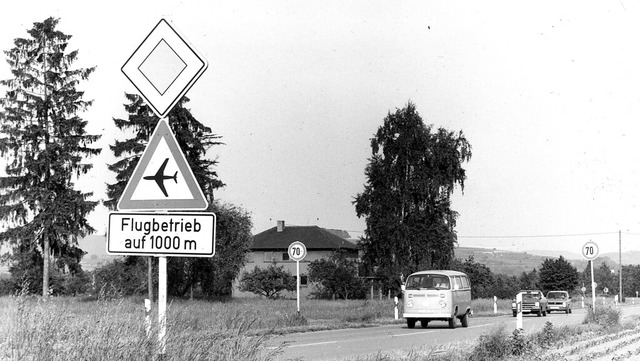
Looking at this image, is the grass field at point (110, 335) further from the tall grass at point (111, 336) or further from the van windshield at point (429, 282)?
the van windshield at point (429, 282)

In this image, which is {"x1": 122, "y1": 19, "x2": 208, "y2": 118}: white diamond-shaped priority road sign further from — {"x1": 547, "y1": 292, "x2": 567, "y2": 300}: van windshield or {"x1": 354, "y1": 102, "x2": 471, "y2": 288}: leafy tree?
{"x1": 354, "y1": 102, "x2": 471, "y2": 288}: leafy tree

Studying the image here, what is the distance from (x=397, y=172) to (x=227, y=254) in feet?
59.4

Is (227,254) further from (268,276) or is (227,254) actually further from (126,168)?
(268,276)

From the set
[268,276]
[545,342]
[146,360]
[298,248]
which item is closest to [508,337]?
[545,342]

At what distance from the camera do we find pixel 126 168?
5444 centimetres

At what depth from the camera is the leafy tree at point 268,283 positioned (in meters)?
86.3

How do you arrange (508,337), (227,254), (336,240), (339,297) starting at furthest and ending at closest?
1. (336,240)
2. (339,297)
3. (227,254)
4. (508,337)

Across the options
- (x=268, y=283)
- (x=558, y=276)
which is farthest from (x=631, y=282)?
(x=268, y=283)

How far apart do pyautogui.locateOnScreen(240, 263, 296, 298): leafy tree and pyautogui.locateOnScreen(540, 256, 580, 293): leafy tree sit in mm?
38369

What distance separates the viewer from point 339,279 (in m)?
76.5

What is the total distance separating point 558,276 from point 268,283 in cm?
4272

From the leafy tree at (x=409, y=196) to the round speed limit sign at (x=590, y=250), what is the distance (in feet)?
118

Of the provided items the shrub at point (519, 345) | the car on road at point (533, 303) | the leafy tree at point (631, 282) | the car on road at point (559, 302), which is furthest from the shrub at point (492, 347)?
the leafy tree at point (631, 282)

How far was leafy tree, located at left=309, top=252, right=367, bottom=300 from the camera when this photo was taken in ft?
248
